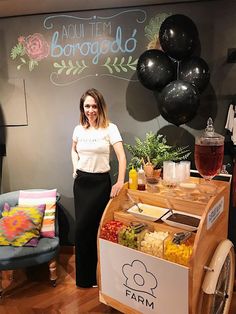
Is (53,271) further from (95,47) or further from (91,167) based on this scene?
(95,47)

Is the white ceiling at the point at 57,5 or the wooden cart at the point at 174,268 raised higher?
the white ceiling at the point at 57,5

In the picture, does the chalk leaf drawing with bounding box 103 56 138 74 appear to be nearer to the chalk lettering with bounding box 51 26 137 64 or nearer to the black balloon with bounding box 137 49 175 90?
the chalk lettering with bounding box 51 26 137 64

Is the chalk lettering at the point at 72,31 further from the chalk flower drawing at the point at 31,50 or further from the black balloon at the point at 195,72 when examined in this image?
the black balloon at the point at 195,72

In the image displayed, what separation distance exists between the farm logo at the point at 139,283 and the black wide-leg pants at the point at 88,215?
575 mm

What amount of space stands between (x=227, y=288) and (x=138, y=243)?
2.53ft

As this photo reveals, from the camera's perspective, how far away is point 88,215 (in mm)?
2355

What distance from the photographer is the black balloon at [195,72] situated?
215 centimetres

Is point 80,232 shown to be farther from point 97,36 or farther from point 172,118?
point 97,36

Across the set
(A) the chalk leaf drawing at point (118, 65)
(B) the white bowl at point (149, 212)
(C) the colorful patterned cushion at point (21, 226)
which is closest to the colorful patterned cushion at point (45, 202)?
(C) the colorful patterned cushion at point (21, 226)

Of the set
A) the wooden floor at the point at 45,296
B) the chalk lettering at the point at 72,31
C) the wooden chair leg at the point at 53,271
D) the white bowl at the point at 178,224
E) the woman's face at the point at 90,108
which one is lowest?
the wooden floor at the point at 45,296

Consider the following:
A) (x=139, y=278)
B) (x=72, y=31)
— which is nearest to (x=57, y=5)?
(x=72, y=31)

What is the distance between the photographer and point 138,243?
1.80 metres

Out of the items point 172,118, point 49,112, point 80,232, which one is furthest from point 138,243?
point 49,112

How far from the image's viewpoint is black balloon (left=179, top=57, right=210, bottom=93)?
215cm
